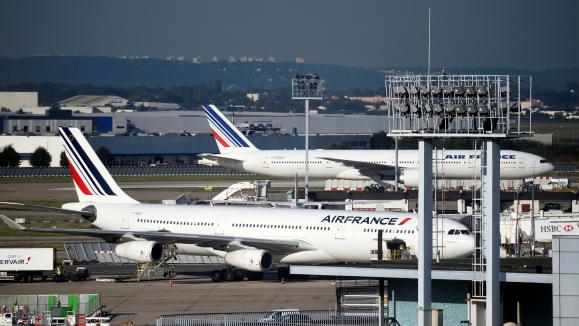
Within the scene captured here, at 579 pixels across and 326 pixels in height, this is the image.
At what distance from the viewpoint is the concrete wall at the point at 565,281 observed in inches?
1196

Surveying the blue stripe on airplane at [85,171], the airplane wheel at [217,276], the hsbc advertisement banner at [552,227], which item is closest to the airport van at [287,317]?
the airplane wheel at [217,276]

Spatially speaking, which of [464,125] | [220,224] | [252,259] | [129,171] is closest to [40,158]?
[129,171]

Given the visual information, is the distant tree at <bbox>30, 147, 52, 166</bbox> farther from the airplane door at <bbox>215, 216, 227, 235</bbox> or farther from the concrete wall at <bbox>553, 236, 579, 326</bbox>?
the concrete wall at <bbox>553, 236, 579, 326</bbox>

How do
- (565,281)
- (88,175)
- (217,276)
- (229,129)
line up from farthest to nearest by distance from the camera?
(229,129) < (88,175) < (217,276) < (565,281)

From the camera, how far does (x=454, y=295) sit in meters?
35.2

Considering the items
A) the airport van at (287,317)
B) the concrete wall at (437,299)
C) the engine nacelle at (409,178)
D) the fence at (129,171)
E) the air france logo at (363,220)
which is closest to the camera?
the concrete wall at (437,299)

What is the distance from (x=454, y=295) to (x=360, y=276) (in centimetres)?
288

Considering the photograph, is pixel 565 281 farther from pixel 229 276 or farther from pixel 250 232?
pixel 229 276

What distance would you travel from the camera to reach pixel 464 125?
32.2 m

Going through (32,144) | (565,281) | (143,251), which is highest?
(32,144)

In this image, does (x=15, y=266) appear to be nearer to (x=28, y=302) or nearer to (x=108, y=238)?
(x=108, y=238)

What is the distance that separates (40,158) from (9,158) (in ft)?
15.5

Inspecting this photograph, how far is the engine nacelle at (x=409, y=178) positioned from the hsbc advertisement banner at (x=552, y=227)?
3912 centimetres

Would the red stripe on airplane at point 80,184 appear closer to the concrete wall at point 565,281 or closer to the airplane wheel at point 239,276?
the airplane wheel at point 239,276
